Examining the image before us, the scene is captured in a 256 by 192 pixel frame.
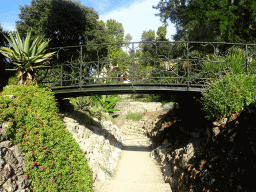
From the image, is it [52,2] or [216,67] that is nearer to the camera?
[216,67]

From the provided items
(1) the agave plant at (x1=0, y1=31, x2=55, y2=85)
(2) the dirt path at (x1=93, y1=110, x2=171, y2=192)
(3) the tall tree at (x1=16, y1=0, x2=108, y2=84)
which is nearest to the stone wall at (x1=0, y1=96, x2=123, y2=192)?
(2) the dirt path at (x1=93, y1=110, x2=171, y2=192)

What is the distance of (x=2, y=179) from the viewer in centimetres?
420

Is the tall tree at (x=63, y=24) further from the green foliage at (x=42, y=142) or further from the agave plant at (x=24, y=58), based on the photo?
the green foliage at (x=42, y=142)

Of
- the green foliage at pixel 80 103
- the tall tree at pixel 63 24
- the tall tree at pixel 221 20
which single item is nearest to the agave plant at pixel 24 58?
the green foliage at pixel 80 103

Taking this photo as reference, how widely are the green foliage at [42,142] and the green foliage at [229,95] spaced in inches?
179

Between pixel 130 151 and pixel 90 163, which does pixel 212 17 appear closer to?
pixel 130 151

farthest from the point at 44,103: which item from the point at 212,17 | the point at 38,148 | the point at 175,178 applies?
the point at 212,17

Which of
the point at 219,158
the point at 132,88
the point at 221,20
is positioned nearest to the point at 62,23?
the point at 132,88

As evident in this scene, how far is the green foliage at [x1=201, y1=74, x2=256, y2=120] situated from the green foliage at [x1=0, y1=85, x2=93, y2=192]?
4559mm

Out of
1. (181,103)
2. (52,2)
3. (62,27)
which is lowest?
(181,103)

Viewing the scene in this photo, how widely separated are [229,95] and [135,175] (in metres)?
5.21

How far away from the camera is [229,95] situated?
19.4 ft

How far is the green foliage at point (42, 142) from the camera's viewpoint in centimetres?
503

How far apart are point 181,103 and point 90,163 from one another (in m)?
6.29
